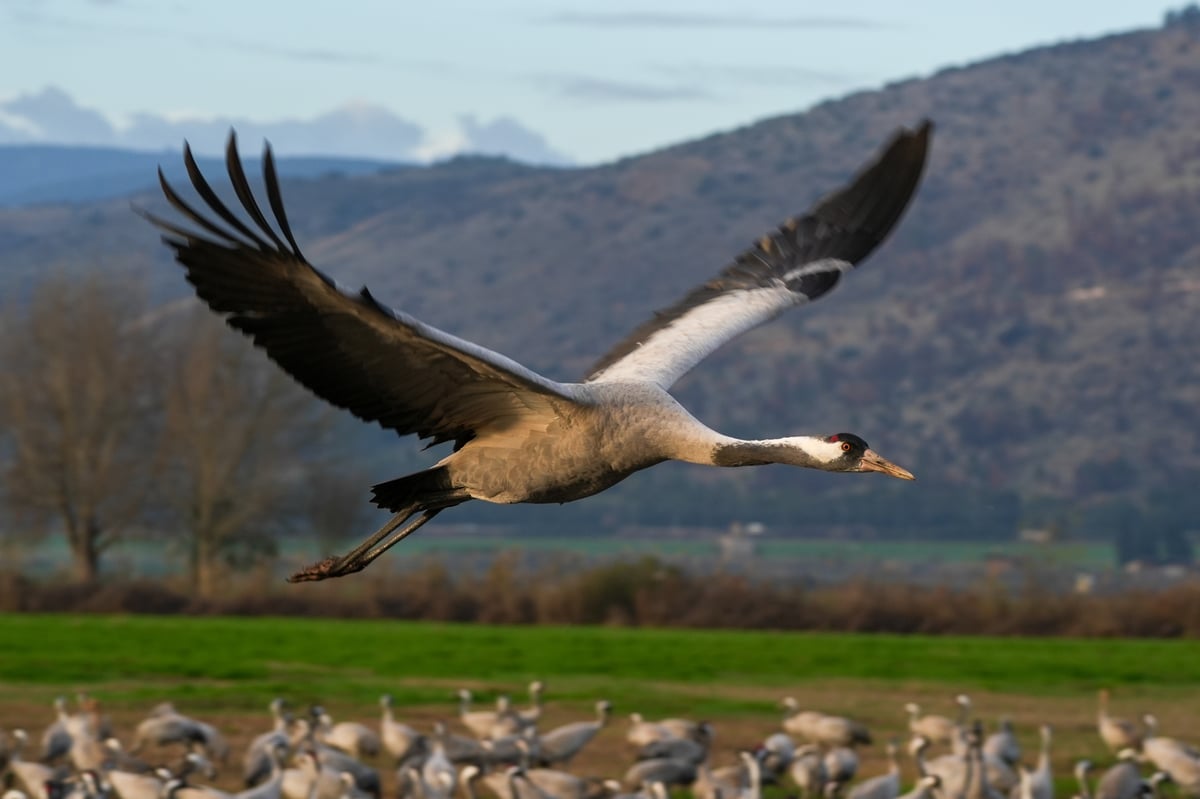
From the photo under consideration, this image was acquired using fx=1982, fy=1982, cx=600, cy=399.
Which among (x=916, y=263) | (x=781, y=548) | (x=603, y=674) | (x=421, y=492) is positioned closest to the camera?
(x=421, y=492)

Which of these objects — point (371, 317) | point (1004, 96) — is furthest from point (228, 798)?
point (1004, 96)

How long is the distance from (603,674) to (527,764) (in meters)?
7.35

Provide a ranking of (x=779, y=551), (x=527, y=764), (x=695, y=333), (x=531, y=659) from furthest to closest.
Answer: (x=779, y=551)
(x=531, y=659)
(x=527, y=764)
(x=695, y=333)

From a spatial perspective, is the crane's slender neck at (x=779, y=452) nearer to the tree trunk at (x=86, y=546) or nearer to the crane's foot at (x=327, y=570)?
the crane's foot at (x=327, y=570)

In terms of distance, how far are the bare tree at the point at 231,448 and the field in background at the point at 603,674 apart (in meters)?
9.84

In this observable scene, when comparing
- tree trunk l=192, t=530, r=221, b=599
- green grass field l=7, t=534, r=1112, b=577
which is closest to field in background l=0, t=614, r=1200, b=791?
tree trunk l=192, t=530, r=221, b=599

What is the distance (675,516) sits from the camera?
76812 millimetres

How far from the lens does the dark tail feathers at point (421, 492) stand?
312 inches

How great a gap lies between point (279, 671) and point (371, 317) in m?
17.6

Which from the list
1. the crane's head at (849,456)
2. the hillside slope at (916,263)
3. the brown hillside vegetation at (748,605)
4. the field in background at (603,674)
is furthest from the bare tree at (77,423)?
the crane's head at (849,456)

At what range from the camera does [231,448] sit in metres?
39.9

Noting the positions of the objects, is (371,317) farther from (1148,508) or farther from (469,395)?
(1148,508)

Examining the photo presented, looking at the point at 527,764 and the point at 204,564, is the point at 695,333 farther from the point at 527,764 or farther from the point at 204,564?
the point at 204,564

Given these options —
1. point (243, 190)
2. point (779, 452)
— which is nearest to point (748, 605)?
point (779, 452)
